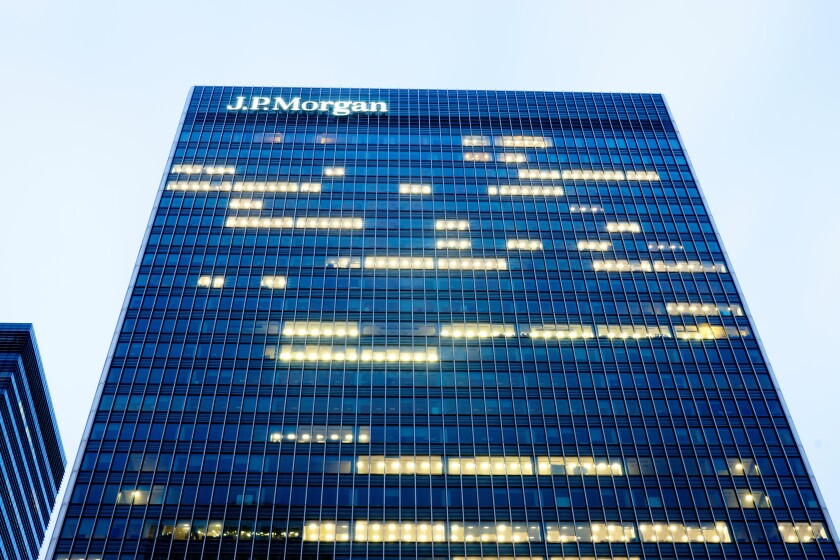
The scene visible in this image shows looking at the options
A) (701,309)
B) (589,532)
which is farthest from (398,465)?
(701,309)

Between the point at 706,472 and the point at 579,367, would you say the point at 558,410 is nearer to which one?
the point at 579,367

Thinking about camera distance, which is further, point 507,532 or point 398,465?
point 398,465

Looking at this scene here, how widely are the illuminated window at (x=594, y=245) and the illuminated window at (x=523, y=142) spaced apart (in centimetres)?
2187

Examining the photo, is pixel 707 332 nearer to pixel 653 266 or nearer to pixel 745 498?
pixel 653 266


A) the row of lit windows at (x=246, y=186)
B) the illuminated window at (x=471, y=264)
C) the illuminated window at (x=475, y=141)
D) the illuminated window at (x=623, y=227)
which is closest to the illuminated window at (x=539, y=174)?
the illuminated window at (x=475, y=141)

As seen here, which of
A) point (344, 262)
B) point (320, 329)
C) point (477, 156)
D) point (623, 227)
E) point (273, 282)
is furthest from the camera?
point (477, 156)

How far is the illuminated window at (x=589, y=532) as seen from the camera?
2566 inches

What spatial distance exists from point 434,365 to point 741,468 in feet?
99.5

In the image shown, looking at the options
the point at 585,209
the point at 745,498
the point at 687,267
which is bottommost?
the point at 745,498

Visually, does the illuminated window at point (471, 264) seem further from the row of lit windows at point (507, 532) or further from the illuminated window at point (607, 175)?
the row of lit windows at point (507, 532)

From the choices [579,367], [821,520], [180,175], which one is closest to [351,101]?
[180,175]

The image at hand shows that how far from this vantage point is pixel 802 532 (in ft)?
217

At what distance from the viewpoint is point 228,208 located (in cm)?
9800

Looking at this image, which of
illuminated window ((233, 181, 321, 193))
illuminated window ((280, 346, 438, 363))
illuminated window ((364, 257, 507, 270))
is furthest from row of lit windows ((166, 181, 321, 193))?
illuminated window ((280, 346, 438, 363))
